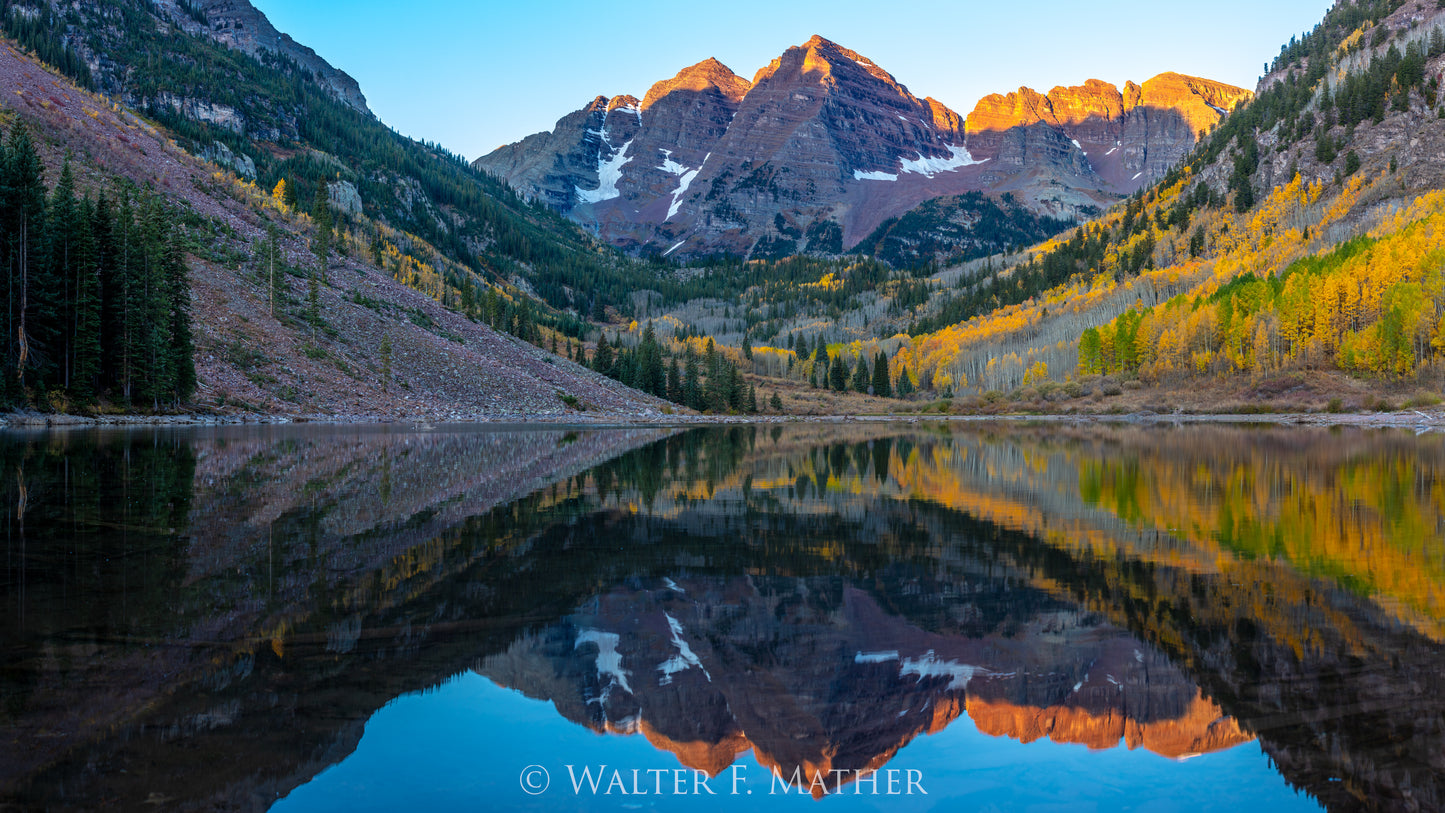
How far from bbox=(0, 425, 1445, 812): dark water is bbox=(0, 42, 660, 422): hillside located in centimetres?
4630

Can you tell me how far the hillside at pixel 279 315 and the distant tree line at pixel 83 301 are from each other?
14.7 ft

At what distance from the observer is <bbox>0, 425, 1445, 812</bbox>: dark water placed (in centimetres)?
509

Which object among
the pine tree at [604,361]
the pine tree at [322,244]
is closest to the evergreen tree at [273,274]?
the pine tree at [322,244]

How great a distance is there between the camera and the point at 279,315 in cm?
6297

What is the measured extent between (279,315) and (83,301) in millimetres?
20752

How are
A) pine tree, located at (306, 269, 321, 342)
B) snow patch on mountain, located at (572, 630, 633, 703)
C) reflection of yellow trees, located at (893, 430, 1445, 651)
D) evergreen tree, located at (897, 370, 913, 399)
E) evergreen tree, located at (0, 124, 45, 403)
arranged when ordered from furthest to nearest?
evergreen tree, located at (897, 370, 913, 399)
pine tree, located at (306, 269, 321, 342)
evergreen tree, located at (0, 124, 45, 403)
reflection of yellow trees, located at (893, 430, 1445, 651)
snow patch on mountain, located at (572, 630, 633, 703)

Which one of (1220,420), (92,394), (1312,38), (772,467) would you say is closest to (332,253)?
(92,394)

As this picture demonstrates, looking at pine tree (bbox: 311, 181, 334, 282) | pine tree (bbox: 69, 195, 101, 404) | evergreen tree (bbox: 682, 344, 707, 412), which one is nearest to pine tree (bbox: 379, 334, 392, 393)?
pine tree (bbox: 311, 181, 334, 282)

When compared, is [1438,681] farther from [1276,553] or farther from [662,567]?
[662,567]

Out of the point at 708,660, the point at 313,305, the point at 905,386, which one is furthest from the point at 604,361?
the point at 708,660

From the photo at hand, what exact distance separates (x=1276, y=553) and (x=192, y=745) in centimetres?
1366

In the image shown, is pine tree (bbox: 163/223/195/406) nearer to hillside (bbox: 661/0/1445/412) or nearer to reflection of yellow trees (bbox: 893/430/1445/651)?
reflection of yellow trees (bbox: 893/430/1445/651)

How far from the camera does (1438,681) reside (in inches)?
253

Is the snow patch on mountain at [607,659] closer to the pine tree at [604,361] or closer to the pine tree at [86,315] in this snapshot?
the pine tree at [86,315]
